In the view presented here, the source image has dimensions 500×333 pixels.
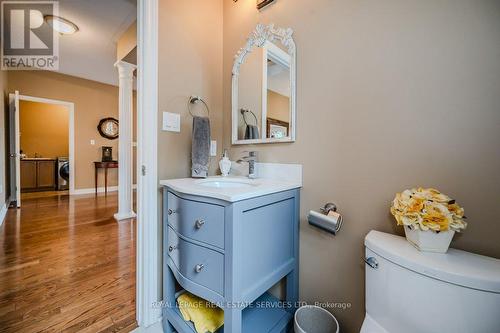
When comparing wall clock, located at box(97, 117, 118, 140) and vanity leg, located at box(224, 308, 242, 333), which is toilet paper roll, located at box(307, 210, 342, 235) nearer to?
vanity leg, located at box(224, 308, 242, 333)

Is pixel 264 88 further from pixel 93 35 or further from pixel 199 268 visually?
pixel 93 35

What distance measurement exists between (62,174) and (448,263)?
6.63 metres

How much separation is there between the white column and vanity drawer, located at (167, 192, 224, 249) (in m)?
2.60

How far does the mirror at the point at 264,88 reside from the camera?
1227 millimetres

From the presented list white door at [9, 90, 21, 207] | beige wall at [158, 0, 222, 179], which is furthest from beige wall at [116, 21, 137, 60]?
white door at [9, 90, 21, 207]

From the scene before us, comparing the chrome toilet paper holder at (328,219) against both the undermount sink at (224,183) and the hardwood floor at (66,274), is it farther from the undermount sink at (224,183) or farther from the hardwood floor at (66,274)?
the hardwood floor at (66,274)

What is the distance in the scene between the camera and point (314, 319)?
3.53ft

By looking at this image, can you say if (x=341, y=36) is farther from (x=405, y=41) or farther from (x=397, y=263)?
(x=397, y=263)

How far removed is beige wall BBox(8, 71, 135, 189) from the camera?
13.2 ft

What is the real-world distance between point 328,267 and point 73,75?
5.99m

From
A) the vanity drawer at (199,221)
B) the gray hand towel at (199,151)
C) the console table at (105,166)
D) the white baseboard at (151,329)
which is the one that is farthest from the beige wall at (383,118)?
the console table at (105,166)

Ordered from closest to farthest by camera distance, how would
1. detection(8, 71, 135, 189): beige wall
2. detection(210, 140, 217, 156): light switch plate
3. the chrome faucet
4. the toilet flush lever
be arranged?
the toilet flush lever
the chrome faucet
detection(210, 140, 217, 156): light switch plate
detection(8, 71, 135, 189): beige wall

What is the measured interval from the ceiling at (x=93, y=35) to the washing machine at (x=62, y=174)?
6.80 feet

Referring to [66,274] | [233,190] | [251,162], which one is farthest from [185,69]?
[66,274]
